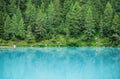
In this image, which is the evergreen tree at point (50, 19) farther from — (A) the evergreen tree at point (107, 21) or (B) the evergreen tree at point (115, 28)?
(B) the evergreen tree at point (115, 28)

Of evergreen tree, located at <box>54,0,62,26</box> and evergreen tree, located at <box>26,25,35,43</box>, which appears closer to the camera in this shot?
evergreen tree, located at <box>26,25,35,43</box>

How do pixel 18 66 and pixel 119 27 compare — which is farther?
pixel 119 27

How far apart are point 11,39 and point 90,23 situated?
21.0 metres

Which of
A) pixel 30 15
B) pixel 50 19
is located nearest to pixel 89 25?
pixel 50 19

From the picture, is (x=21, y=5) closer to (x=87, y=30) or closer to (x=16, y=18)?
(x=16, y=18)

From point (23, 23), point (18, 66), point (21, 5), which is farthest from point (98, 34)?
point (18, 66)

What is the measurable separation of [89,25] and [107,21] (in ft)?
17.1

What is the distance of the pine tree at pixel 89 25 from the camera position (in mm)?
76363

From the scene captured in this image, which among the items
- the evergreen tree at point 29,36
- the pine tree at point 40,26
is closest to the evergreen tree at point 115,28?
the pine tree at point 40,26

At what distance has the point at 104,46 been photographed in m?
71.4

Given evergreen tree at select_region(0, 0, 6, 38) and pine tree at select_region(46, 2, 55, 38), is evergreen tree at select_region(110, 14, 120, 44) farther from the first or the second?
evergreen tree at select_region(0, 0, 6, 38)

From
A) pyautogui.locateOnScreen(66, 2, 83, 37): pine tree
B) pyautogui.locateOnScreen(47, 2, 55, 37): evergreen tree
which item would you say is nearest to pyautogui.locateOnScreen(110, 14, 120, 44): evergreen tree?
pyautogui.locateOnScreen(66, 2, 83, 37): pine tree

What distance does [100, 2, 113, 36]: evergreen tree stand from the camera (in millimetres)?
78875

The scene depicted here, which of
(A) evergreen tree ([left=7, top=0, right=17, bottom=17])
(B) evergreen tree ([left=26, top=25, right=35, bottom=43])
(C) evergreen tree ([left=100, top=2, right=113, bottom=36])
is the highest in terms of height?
(A) evergreen tree ([left=7, top=0, right=17, bottom=17])
